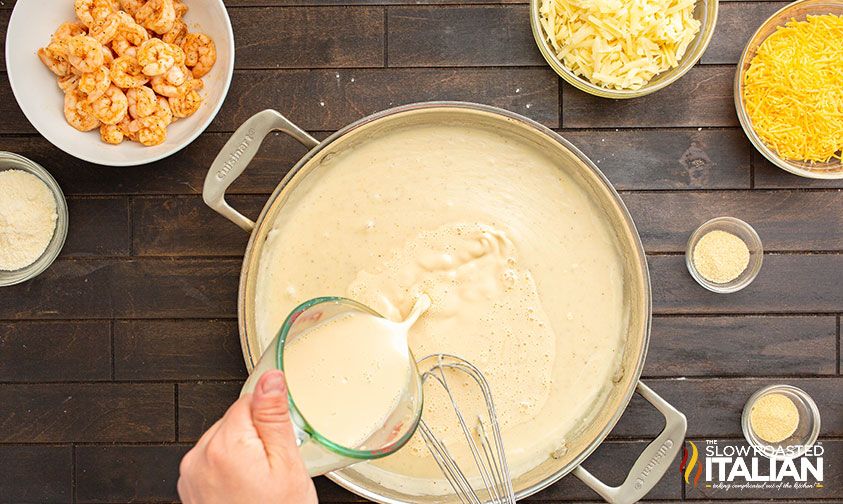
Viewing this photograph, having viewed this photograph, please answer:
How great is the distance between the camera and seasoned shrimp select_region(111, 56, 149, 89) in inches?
45.2

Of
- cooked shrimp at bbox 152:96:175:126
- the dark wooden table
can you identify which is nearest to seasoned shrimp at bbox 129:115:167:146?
cooked shrimp at bbox 152:96:175:126

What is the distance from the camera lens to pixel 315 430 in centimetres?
79

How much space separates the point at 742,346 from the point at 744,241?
0.75 ft

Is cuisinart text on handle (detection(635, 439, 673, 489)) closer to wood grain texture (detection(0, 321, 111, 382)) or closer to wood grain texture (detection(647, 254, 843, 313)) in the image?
wood grain texture (detection(647, 254, 843, 313))

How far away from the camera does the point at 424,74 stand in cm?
129

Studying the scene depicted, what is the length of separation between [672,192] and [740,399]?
0.48 m

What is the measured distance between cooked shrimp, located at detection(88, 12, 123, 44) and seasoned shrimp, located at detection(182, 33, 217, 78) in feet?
0.40

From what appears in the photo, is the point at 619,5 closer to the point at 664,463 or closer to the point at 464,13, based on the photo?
Result: the point at 464,13

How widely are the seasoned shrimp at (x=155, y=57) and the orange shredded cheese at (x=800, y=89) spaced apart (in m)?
1.17

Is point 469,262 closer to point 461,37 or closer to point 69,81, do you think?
point 461,37

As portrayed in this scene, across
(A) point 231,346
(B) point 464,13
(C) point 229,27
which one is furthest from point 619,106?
(A) point 231,346

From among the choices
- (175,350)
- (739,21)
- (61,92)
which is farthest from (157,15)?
(739,21)

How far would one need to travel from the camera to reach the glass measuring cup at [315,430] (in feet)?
2.50

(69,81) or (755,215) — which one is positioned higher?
(69,81)
